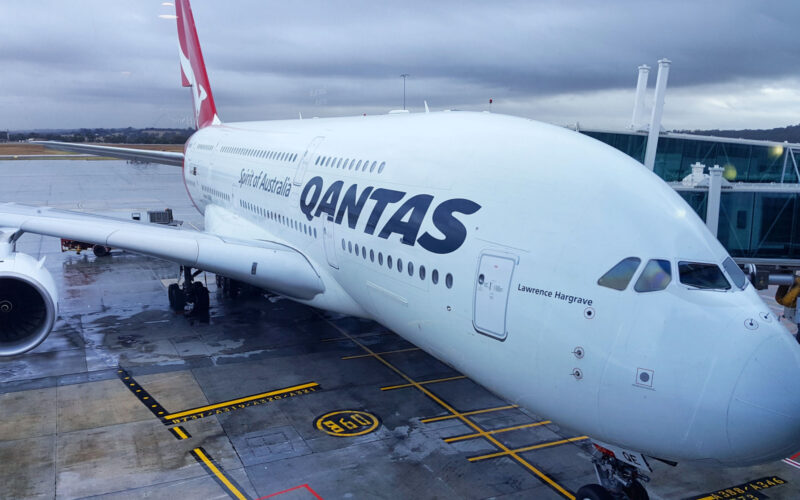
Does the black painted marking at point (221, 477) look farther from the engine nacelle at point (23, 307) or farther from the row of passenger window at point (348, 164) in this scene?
the row of passenger window at point (348, 164)

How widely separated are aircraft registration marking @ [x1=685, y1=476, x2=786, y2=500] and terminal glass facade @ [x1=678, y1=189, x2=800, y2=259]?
10.9m

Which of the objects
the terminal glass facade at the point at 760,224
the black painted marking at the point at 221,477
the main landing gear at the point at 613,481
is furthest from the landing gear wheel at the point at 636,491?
the terminal glass facade at the point at 760,224

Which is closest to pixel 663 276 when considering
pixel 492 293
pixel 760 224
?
pixel 492 293

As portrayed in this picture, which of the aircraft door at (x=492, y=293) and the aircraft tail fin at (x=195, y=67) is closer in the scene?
the aircraft door at (x=492, y=293)

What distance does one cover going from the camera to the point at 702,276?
6156 mm

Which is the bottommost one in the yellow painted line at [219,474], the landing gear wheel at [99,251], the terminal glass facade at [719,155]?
the landing gear wheel at [99,251]

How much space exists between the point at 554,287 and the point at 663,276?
109 cm

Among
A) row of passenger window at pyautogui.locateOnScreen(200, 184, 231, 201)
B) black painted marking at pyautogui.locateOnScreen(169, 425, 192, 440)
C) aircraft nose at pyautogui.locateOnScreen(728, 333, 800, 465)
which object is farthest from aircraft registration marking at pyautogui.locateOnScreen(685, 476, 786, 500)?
row of passenger window at pyautogui.locateOnScreen(200, 184, 231, 201)

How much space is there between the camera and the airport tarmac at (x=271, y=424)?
361 inches

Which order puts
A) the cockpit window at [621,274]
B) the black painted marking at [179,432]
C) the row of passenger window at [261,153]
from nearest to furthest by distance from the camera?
the cockpit window at [621,274] < the black painted marking at [179,432] < the row of passenger window at [261,153]

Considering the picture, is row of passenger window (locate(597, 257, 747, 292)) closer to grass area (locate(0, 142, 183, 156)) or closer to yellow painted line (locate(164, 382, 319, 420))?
yellow painted line (locate(164, 382, 319, 420))

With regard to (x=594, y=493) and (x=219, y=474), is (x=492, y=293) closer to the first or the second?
(x=594, y=493)

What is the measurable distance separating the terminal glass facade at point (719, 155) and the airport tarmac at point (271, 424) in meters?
21.6

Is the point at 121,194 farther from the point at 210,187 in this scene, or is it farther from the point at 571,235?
the point at 571,235
